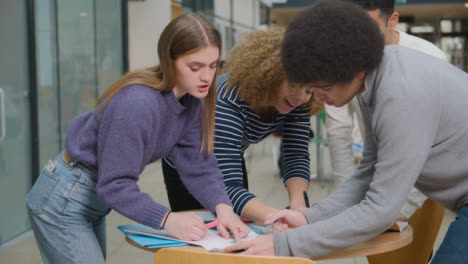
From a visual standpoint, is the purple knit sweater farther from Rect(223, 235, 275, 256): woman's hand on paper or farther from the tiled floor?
the tiled floor

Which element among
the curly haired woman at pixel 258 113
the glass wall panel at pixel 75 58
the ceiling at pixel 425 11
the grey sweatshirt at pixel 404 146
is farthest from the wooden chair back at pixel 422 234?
the ceiling at pixel 425 11

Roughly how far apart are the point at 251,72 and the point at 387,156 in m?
0.76

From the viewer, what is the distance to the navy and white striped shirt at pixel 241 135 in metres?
2.01

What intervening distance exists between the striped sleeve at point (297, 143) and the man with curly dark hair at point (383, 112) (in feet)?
2.32

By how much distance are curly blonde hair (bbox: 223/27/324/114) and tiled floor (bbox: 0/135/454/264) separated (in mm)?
1958

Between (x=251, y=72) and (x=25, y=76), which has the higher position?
(x=251, y=72)

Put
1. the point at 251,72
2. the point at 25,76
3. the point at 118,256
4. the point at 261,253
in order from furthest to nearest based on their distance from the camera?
the point at 25,76 → the point at 118,256 → the point at 251,72 → the point at 261,253

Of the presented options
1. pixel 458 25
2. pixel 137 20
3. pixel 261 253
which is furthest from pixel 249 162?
pixel 458 25

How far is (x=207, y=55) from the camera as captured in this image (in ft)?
5.46

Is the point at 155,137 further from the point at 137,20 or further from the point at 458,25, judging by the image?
the point at 458,25

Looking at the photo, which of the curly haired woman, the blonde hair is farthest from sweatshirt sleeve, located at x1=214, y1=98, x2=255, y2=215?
the blonde hair

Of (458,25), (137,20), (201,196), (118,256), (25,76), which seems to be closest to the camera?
(201,196)

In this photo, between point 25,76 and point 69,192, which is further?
point 25,76

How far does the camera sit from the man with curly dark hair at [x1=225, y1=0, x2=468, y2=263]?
1.33 m
